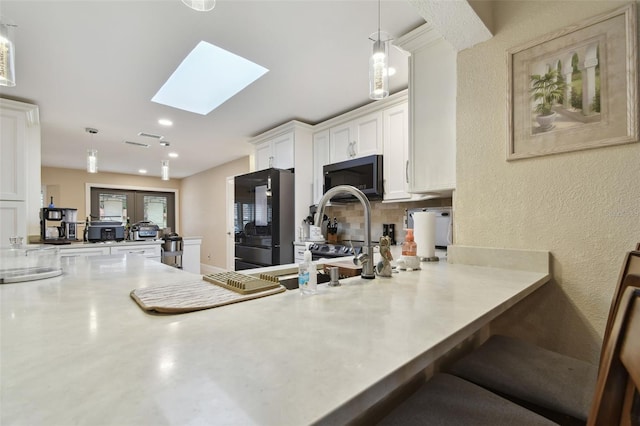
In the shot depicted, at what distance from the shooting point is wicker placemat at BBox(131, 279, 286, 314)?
0.74 metres

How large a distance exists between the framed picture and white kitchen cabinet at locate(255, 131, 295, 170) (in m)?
2.45

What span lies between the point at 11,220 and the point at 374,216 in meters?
3.55

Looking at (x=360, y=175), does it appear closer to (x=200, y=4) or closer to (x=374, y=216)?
(x=374, y=216)

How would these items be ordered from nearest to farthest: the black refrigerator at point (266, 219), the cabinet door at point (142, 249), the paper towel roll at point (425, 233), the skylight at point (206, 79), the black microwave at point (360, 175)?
the paper towel roll at point (425, 233)
the skylight at point (206, 79)
the black microwave at point (360, 175)
the black refrigerator at point (266, 219)
the cabinet door at point (142, 249)

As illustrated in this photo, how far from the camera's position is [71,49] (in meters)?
1.95

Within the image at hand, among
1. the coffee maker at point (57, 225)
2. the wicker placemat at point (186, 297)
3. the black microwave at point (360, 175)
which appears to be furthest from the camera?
the coffee maker at point (57, 225)

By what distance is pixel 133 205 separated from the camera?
723 cm

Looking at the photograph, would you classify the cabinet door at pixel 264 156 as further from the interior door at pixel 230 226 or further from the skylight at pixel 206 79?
the interior door at pixel 230 226

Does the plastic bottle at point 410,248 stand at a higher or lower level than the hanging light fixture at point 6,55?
lower

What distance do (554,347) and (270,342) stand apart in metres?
1.33

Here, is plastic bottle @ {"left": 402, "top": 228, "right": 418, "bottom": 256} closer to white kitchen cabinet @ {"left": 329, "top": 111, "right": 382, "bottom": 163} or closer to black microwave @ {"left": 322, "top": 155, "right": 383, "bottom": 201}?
black microwave @ {"left": 322, "top": 155, "right": 383, "bottom": 201}

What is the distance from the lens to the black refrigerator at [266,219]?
3180mm

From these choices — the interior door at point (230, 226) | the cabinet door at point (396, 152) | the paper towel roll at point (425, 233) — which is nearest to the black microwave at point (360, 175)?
the cabinet door at point (396, 152)

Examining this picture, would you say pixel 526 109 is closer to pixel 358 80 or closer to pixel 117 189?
pixel 358 80
